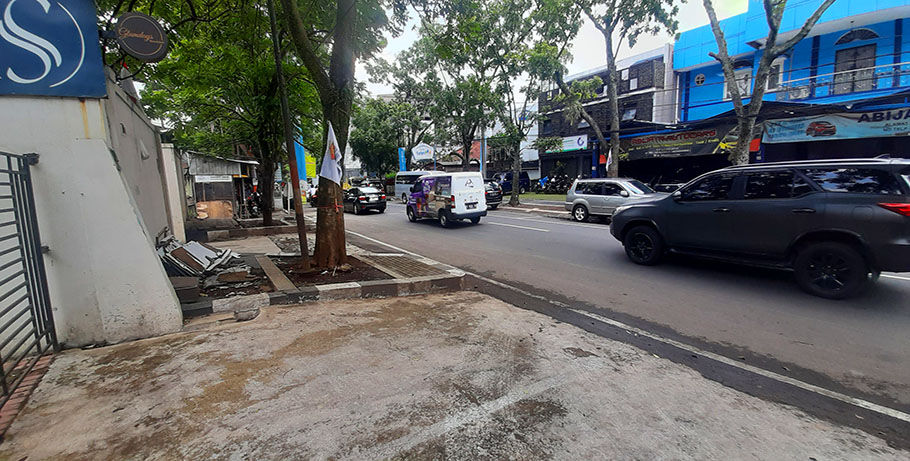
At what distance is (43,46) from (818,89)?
25145 mm

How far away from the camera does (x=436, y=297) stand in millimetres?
5766

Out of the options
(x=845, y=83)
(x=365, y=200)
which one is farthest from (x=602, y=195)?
(x=365, y=200)

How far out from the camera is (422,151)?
33469 mm

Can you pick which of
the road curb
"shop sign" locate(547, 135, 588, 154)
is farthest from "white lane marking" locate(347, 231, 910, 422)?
"shop sign" locate(547, 135, 588, 154)

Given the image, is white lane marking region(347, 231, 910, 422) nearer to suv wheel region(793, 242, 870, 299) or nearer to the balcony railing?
suv wheel region(793, 242, 870, 299)

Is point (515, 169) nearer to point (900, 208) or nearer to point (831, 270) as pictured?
point (831, 270)

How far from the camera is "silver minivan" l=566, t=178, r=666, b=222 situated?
13.7m

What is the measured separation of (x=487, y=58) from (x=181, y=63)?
13.3 metres

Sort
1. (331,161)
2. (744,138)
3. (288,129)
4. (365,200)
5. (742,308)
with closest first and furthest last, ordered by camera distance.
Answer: (742,308) < (288,129) < (331,161) < (744,138) < (365,200)

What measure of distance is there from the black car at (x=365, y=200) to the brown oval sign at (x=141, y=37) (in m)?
16.6

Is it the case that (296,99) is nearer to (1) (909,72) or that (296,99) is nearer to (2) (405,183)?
(2) (405,183)

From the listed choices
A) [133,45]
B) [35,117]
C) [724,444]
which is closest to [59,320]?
[35,117]

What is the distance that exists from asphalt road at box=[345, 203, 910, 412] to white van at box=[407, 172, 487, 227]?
4.45 metres

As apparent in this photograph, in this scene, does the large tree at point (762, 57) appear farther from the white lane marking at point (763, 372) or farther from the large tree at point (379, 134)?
the large tree at point (379, 134)
